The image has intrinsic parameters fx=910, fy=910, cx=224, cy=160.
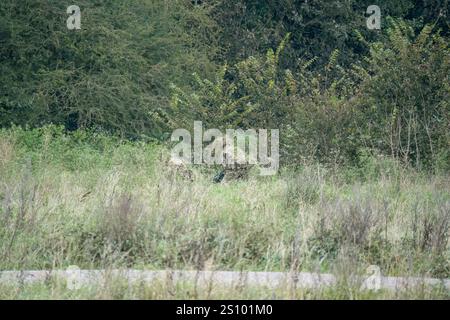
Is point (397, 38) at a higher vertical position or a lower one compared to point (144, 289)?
higher

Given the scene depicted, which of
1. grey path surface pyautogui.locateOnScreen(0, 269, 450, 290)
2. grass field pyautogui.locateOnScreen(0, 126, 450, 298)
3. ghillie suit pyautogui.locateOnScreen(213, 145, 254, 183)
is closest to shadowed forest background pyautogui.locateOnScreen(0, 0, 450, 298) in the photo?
grass field pyautogui.locateOnScreen(0, 126, 450, 298)

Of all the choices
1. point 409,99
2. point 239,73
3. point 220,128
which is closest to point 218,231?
point 409,99

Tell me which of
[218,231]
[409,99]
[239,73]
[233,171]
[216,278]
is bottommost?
[216,278]

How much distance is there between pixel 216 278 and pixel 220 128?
12713 mm

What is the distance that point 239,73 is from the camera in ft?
76.3

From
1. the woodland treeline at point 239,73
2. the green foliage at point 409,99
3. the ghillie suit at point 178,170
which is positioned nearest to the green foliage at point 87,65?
the woodland treeline at point 239,73

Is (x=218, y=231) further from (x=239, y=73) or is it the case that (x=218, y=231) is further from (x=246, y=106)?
(x=239, y=73)

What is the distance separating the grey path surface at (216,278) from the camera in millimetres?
7734

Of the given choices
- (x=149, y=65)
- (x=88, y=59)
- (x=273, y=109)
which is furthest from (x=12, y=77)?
(x=273, y=109)

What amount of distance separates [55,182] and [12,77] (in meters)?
11.5

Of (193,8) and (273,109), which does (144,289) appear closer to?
(273,109)

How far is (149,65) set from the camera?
83.3 feet

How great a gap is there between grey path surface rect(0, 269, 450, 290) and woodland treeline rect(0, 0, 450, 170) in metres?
6.59

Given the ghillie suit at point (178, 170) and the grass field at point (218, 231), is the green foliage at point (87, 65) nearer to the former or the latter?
the ghillie suit at point (178, 170)
